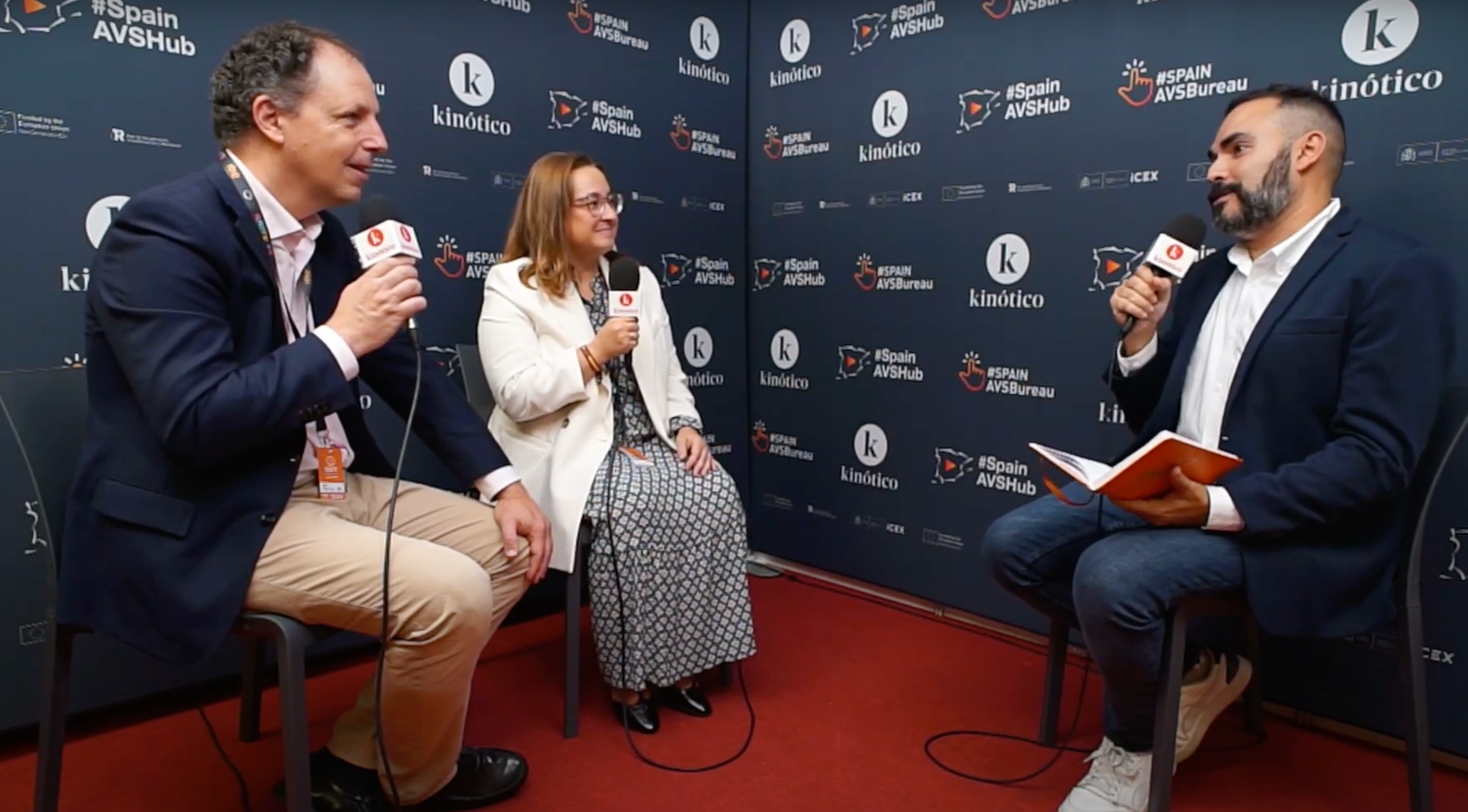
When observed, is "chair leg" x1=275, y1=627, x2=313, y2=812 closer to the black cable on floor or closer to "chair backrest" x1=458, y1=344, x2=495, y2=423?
the black cable on floor

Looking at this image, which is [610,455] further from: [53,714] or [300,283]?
[53,714]

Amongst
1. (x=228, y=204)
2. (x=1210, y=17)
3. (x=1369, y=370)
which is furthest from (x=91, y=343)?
(x=1210, y=17)

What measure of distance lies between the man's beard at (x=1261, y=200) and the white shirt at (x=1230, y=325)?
0.06 metres

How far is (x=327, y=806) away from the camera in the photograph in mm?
1636

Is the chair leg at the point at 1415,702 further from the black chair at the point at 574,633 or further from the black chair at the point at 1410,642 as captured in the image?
the black chair at the point at 574,633

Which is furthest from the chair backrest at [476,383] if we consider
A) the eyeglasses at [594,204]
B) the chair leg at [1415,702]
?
the chair leg at [1415,702]

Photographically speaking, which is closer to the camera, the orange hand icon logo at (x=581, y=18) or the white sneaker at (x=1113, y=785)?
the white sneaker at (x=1113, y=785)

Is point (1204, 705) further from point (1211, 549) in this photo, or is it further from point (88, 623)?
point (88, 623)

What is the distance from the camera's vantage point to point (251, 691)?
197 centimetres

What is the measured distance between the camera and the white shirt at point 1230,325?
1742mm

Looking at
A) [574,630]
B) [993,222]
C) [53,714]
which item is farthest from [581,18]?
[53,714]

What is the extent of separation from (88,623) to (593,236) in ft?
4.34

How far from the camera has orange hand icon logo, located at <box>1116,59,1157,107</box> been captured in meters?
2.25

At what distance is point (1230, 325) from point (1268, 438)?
263 millimetres
